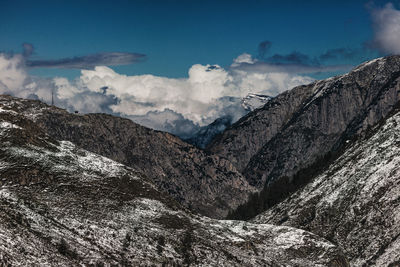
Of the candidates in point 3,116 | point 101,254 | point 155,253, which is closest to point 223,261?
point 155,253

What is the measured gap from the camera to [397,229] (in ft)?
550

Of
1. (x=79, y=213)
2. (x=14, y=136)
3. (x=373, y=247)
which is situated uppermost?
(x=14, y=136)

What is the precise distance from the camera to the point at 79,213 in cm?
11738

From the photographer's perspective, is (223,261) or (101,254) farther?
(223,261)

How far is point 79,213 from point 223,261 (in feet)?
103

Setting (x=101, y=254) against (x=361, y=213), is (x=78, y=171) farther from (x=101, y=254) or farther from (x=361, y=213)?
(x=361, y=213)

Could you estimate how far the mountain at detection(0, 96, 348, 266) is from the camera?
10125 cm

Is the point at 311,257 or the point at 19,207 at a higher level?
the point at 19,207

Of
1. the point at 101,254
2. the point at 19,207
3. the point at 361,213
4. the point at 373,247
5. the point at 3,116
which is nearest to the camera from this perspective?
the point at 101,254

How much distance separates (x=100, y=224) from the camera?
115 m

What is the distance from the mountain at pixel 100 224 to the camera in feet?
332

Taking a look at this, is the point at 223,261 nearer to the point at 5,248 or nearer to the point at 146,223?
the point at 146,223

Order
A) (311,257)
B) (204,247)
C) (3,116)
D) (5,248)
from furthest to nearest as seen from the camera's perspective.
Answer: (3,116) → (311,257) → (204,247) → (5,248)

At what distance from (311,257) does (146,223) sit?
134 ft
